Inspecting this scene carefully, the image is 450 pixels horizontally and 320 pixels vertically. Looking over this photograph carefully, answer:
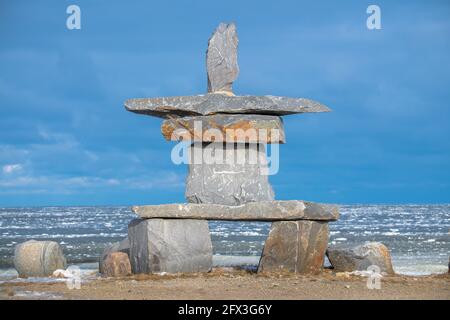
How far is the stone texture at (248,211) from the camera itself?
574 inches

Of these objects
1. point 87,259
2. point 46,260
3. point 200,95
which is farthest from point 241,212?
point 87,259

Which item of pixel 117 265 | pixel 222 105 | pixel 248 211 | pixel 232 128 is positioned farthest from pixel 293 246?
pixel 117 265

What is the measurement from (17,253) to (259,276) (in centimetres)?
590

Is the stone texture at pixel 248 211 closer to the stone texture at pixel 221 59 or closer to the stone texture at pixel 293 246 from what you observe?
the stone texture at pixel 293 246

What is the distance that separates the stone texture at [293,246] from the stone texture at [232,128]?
169cm

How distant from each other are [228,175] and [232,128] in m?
0.94

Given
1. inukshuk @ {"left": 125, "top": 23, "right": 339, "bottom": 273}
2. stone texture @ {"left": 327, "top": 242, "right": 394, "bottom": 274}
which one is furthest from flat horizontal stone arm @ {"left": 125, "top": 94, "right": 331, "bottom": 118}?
stone texture @ {"left": 327, "top": 242, "right": 394, "bottom": 274}

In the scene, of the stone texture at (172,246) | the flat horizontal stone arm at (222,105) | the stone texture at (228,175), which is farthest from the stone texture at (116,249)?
the flat horizontal stone arm at (222,105)

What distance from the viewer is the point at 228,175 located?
15352mm

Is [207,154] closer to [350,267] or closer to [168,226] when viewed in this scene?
[168,226]

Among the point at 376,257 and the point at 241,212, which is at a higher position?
the point at 241,212

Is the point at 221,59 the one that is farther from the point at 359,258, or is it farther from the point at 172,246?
the point at 359,258

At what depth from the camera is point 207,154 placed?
607 inches

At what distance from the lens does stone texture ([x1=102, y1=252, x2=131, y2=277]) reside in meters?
15.6
